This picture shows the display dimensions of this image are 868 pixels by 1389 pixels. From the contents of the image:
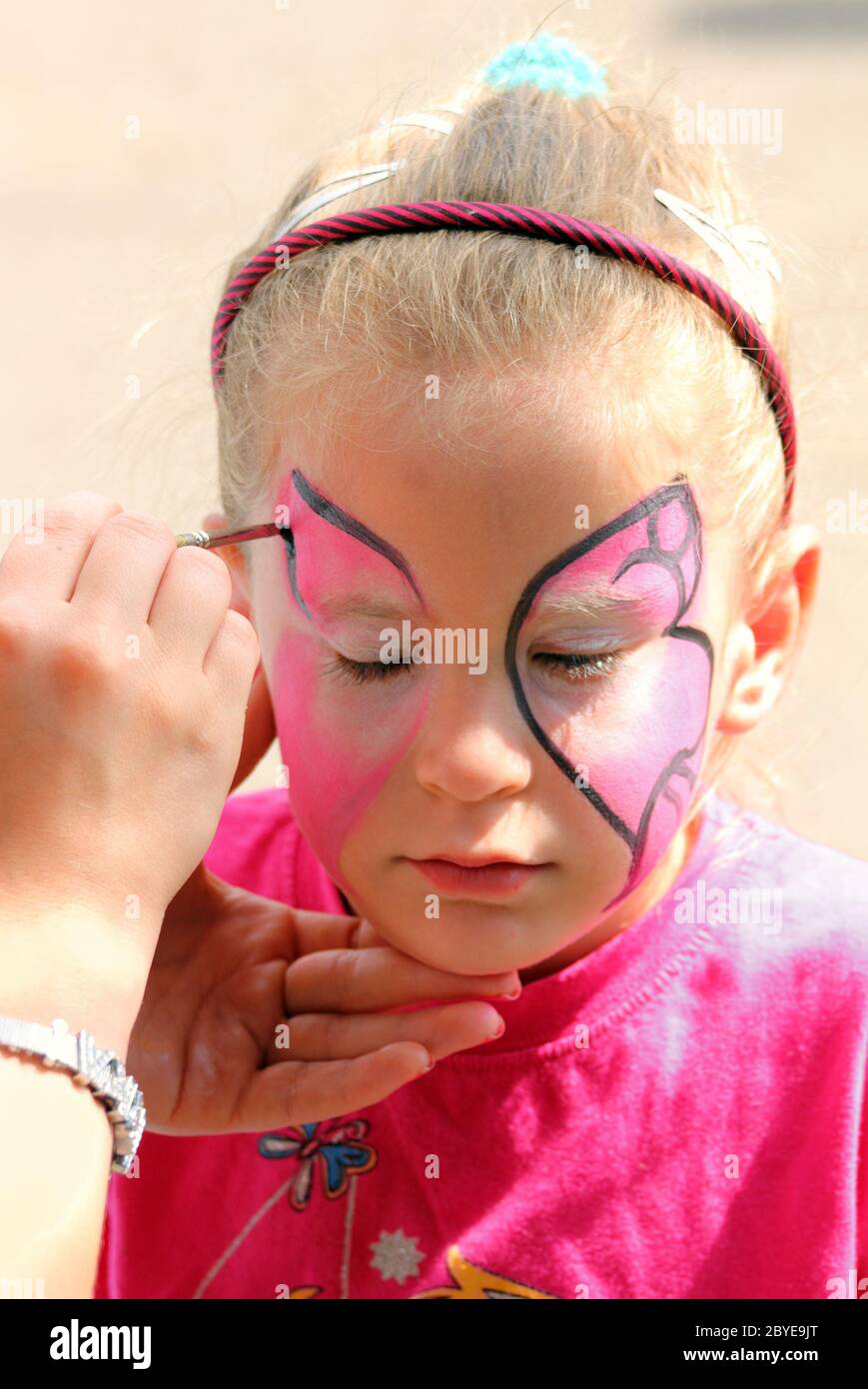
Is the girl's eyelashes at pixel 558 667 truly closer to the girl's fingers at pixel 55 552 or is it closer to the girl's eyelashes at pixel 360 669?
the girl's eyelashes at pixel 360 669

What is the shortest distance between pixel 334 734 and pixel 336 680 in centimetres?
5

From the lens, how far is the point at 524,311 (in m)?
1.47

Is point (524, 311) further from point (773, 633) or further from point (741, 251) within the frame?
point (773, 633)

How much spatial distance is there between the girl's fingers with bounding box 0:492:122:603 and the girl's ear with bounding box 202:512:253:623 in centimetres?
43

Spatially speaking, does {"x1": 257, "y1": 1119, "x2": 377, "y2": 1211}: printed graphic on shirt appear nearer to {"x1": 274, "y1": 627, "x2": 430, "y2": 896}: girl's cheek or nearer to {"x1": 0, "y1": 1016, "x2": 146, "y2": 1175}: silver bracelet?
{"x1": 274, "y1": 627, "x2": 430, "y2": 896}: girl's cheek

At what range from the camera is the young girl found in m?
1.46

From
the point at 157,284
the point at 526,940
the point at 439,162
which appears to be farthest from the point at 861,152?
the point at 526,940

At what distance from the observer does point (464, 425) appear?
1.43 metres

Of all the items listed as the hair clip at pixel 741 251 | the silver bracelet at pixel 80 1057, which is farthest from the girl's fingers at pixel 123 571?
the hair clip at pixel 741 251

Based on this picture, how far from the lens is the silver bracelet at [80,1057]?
3.94 ft

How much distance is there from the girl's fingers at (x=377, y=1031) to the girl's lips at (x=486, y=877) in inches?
4.9

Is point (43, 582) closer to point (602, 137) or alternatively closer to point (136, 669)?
point (136, 669)

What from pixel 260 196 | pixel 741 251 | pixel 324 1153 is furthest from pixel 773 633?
pixel 260 196
